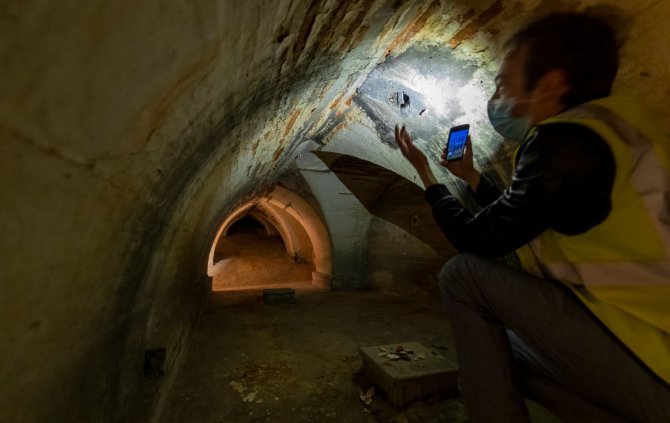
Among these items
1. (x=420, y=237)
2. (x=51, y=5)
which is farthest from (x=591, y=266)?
(x=420, y=237)

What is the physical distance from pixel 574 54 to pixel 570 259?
0.87 meters

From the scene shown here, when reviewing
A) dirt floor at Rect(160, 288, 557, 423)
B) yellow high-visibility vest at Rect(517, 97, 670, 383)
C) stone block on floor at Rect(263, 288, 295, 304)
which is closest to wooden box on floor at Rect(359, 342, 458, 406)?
dirt floor at Rect(160, 288, 557, 423)

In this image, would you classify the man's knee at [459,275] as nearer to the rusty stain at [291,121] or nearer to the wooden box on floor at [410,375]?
the wooden box on floor at [410,375]

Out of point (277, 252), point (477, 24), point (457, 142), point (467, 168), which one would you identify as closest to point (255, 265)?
point (277, 252)

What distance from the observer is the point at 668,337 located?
964 millimetres

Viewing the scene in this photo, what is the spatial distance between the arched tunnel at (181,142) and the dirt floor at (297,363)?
0.03 meters

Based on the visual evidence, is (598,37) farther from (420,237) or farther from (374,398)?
(420,237)

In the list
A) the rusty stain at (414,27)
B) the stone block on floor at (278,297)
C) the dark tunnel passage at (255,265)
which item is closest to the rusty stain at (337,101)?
the rusty stain at (414,27)

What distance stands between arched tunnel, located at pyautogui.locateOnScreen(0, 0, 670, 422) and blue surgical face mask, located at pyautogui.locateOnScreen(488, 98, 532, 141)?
0.67 metres

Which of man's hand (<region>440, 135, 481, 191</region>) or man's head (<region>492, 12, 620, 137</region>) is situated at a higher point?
man's head (<region>492, 12, 620, 137</region>)

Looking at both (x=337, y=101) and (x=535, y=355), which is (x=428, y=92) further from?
(x=535, y=355)

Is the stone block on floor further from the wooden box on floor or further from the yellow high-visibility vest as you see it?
the yellow high-visibility vest

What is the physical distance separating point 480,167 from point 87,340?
3.04 m

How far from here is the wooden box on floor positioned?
270 cm
